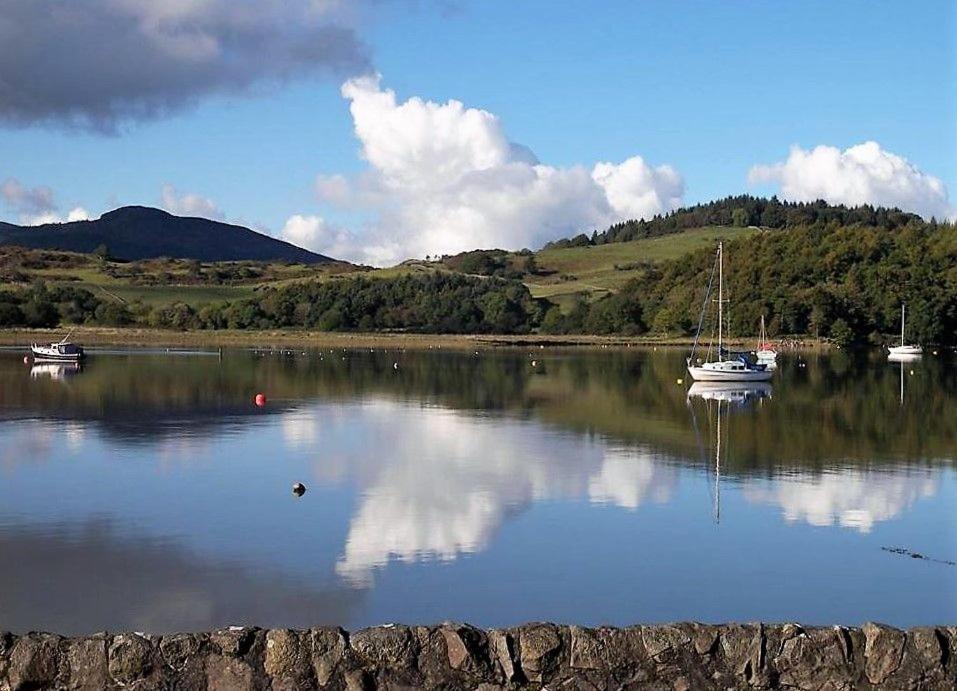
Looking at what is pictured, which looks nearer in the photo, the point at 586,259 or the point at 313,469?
the point at 313,469

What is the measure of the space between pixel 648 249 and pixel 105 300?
255 feet

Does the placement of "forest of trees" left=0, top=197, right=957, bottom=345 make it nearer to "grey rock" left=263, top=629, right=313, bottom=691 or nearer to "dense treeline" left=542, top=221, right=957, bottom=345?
"dense treeline" left=542, top=221, right=957, bottom=345

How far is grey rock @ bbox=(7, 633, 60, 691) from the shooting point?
22.2 ft

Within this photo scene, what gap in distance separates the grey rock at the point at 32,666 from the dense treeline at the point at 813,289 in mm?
93085

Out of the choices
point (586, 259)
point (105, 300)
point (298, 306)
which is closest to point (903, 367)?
point (298, 306)

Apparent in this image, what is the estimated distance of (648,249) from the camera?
169250 millimetres

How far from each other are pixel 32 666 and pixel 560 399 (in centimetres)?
3373

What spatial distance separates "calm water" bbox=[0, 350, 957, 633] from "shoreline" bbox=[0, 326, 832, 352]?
6725cm

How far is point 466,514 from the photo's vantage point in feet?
55.5

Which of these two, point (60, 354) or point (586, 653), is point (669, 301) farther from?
point (586, 653)

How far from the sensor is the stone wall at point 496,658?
6852 millimetres

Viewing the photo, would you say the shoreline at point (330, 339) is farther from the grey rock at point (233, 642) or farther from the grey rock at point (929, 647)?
the grey rock at point (929, 647)

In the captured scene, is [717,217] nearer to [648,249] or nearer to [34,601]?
[648,249]

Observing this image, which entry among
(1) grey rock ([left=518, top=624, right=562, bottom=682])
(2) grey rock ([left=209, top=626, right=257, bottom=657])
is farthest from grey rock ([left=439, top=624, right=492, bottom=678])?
(2) grey rock ([left=209, top=626, right=257, bottom=657])
